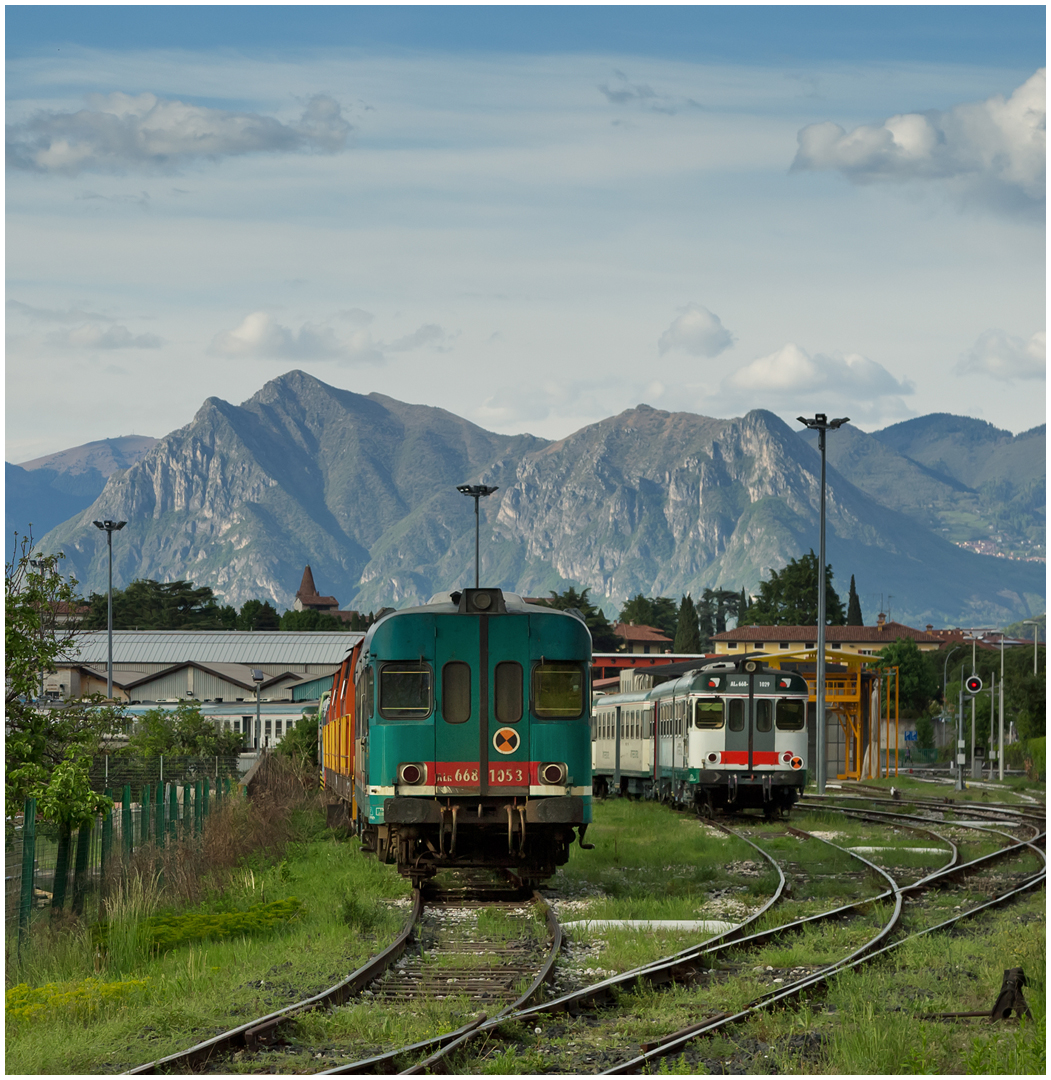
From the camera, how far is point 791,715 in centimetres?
2991

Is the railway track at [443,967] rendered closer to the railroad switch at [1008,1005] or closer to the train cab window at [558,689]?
the train cab window at [558,689]

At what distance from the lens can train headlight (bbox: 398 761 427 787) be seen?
15.9 meters

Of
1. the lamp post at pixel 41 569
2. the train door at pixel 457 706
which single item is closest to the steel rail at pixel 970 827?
the train door at pixel 457 706

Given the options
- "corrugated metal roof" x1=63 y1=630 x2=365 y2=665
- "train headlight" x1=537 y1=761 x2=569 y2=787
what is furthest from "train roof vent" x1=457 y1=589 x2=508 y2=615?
"corrugated metal roof" x1=63 y1=630 x2=365 y2=665

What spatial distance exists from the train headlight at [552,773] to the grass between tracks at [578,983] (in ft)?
5.52

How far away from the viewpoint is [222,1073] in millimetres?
9352

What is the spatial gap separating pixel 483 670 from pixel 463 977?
14.4 ft

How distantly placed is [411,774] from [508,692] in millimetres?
1486

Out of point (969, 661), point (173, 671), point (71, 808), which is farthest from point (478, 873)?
point (969, 661)

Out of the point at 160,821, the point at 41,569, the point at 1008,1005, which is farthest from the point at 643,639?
the point at 1008,1005

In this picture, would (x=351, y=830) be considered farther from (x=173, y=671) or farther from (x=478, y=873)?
(x=173, y=671)

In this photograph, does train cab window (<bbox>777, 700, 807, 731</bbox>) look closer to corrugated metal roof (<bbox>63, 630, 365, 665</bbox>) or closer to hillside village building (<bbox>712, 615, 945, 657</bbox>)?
corrugated metal roof (<bbox>63, 630, 365, 665</bbox>)

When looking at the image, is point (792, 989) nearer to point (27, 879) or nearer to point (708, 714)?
point (27, 879)

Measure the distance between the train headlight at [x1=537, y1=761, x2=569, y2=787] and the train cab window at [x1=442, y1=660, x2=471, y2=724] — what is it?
1.07 m
